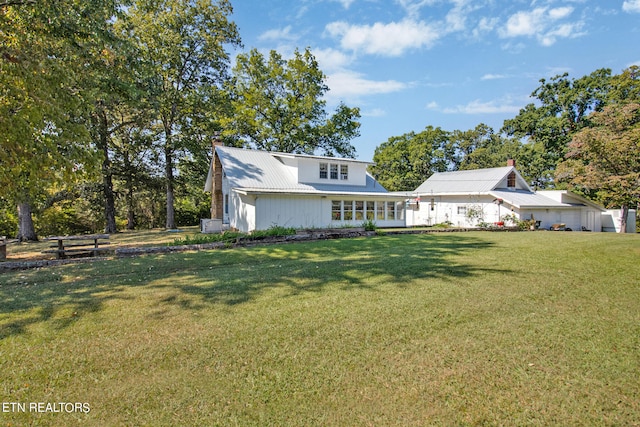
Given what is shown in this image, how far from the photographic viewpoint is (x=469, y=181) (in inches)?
1090

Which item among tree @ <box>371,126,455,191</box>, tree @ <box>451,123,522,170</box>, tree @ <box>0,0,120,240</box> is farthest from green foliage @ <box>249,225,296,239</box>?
tree @ <box>451,123,522,170</box>

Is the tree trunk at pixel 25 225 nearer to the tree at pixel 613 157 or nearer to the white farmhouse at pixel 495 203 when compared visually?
the white farmhouse at pixel 495 203

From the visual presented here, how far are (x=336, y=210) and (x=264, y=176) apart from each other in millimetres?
4983

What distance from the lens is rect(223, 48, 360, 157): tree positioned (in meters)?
31.8

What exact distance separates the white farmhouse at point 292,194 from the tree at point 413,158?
20.0 meters

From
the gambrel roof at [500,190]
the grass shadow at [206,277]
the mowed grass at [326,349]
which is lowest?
the mowed grass at [326,349]

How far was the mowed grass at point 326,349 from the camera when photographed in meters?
2.67

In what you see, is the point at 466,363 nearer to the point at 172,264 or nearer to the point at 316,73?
the point at 172,264

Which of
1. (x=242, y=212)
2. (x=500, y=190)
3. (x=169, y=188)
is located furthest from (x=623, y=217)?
(x=169, y=188)

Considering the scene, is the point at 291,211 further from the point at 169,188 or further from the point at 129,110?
the point at 129,110

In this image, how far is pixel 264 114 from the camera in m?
32.2

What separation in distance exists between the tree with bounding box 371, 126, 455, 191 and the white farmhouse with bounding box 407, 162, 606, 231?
13117 mm

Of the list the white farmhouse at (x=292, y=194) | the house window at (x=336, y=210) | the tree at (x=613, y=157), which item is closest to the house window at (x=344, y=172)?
the white farmhouse at (x=292, y=194)

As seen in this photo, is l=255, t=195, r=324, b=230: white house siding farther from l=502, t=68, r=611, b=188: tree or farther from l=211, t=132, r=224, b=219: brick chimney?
l=502, t=68, r=611, b=188: tree
